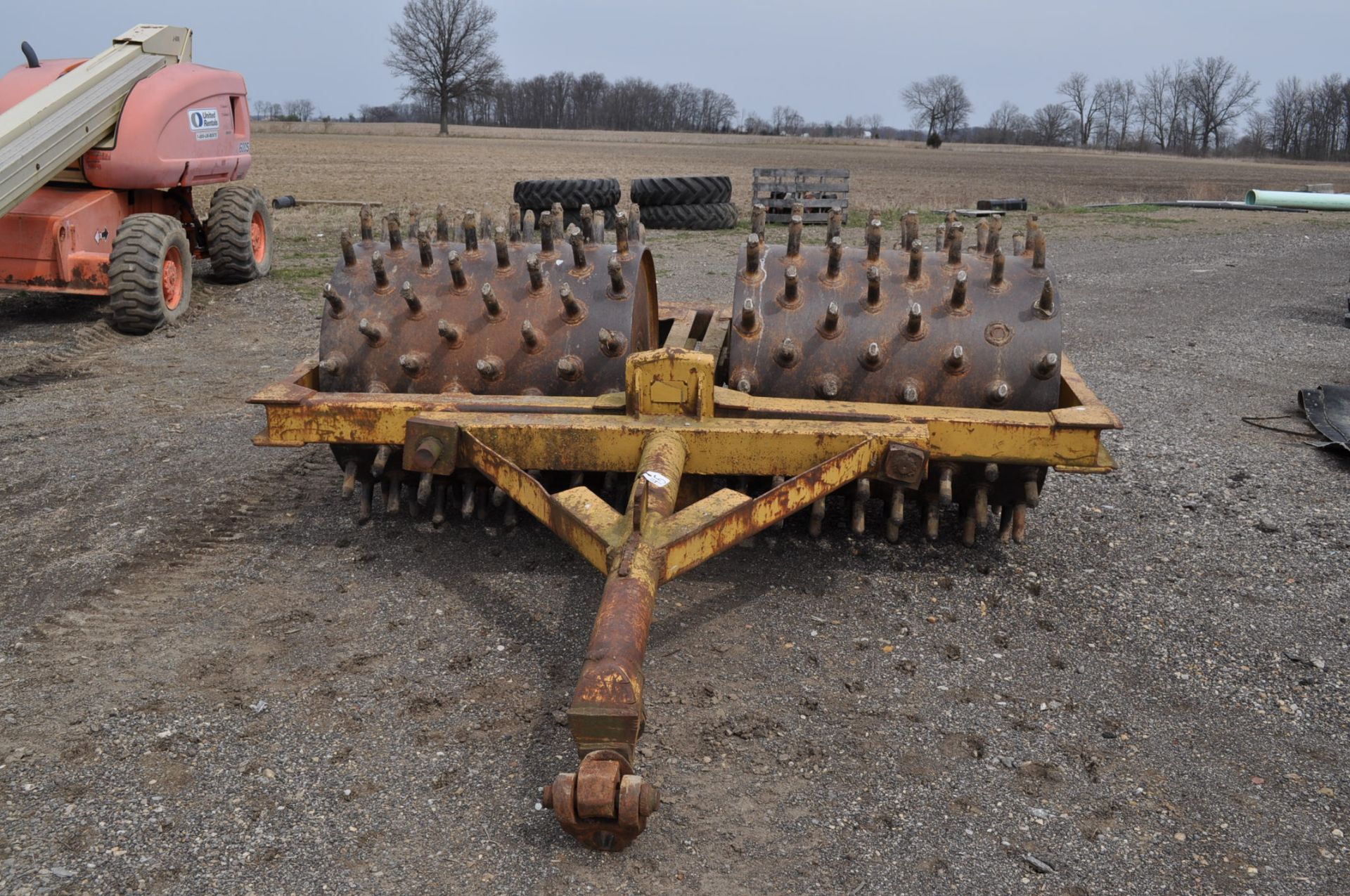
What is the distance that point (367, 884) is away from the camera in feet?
8.03

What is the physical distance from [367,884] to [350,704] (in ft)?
2.58

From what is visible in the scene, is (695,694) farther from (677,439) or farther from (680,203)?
(680,203)

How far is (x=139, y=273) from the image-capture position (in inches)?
318

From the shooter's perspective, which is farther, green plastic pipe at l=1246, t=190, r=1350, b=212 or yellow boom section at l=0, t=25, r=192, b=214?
green plastic pipe at l=1246, t=190, r=1350, b=212

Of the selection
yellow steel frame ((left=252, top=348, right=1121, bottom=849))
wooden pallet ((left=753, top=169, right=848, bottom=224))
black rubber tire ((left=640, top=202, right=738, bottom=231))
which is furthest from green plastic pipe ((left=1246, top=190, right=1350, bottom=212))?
yellow steel frame ((left=252, top=348, right=1121, bottom=849))

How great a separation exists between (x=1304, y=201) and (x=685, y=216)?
14.1m

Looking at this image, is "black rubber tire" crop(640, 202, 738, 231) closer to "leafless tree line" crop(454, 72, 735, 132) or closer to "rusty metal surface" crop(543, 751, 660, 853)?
"rusty metal surface" crop(543, 751, 660, 853)

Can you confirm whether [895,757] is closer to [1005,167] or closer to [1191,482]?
[1191,482]

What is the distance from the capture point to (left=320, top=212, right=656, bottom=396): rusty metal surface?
4098 millimetres

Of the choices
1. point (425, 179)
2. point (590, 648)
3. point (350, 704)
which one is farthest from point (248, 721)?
point (425, 179)

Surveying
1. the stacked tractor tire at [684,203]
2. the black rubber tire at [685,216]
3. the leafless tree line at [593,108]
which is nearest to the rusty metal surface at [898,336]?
the stacked tractor tire at [684,203]

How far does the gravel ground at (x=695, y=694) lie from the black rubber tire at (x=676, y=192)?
36.2 feet

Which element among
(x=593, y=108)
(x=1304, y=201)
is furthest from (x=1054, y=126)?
(x=1304, y=201)

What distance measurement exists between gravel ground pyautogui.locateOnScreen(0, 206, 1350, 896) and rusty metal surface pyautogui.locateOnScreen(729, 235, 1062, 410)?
0.64 meters
